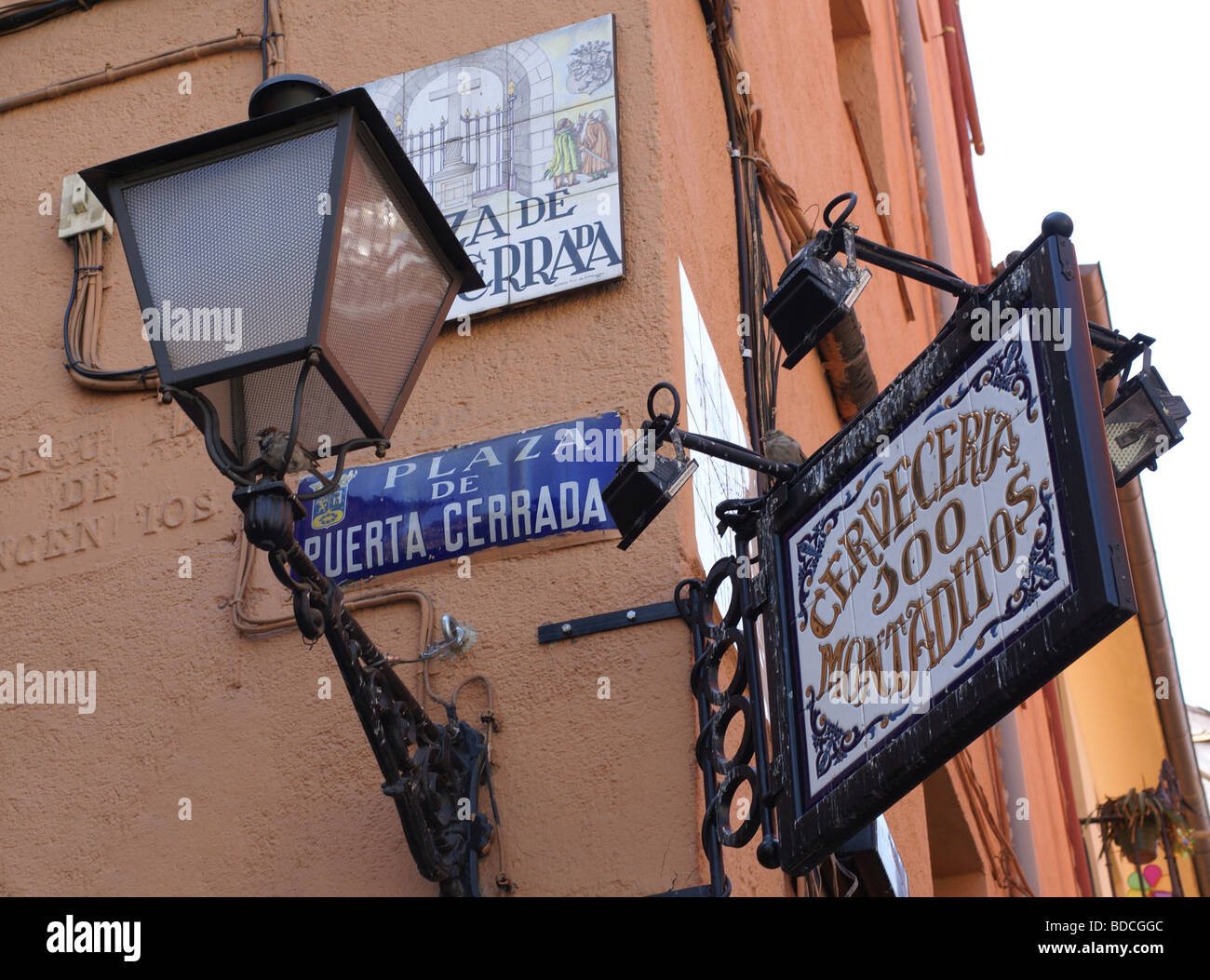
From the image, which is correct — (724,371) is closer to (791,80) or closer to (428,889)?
(428,889)

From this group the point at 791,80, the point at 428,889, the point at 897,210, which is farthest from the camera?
the point at 897,210

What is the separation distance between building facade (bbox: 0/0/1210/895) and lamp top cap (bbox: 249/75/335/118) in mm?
1240

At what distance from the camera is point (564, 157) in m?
4.73

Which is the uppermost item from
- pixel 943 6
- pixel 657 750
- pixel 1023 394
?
pixel 943 6

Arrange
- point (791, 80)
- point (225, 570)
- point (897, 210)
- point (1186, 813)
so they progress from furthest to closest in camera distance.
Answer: point (1186, 813) < point (897, 210) < point (791, 80) < point (225, 570)

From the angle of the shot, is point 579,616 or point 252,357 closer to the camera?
point 252,357

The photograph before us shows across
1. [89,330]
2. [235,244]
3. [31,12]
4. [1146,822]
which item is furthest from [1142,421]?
[1146,822]

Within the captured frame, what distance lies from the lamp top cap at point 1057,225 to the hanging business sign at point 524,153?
1.49 m

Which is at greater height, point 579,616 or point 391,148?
point 391,148

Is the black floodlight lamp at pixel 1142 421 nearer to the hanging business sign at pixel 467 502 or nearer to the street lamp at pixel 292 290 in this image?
the hanging business sign at pixel 467 502

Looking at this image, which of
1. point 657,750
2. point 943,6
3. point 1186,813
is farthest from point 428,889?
point 943,6

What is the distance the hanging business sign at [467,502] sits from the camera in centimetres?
422

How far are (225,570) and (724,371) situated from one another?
1.52 metres

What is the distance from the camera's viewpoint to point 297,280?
3.12 metres
